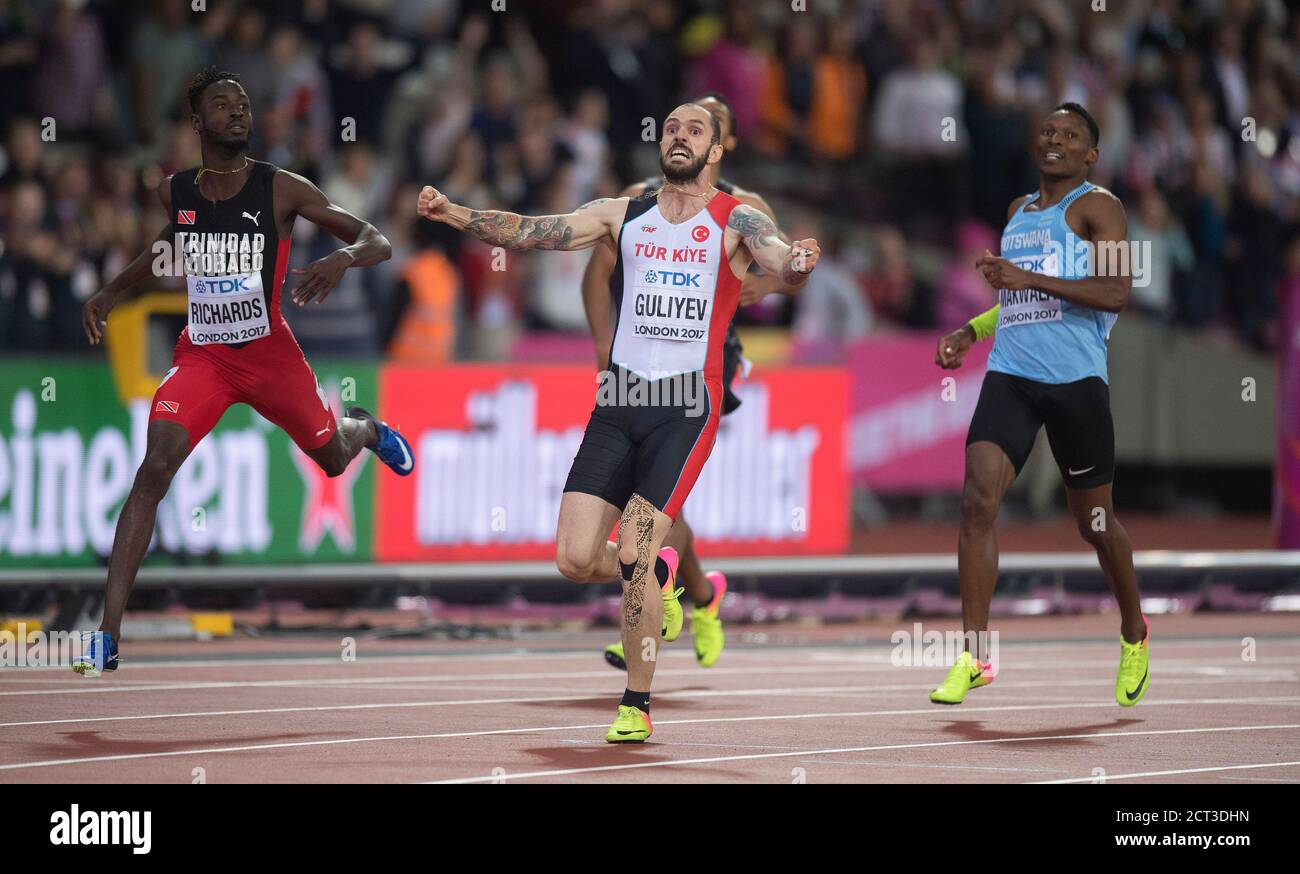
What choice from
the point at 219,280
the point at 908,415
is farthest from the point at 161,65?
the point at 219,280

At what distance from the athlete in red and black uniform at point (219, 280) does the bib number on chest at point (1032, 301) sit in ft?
9.65

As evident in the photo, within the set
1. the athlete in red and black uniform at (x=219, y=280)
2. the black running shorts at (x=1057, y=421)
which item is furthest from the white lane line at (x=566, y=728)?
the athlete in red and black uniform at (x=219, y=280)

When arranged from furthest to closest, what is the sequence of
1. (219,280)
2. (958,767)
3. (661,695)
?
1. (661,695)
2. (219,280)
3. (958,767)

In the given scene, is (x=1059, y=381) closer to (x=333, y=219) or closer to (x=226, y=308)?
(x=333, y=219)

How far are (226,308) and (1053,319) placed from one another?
12.5ft

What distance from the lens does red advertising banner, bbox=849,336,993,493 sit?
19.7 metres

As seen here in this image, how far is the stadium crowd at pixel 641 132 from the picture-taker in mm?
16859

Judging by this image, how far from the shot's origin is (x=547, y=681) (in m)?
10.7

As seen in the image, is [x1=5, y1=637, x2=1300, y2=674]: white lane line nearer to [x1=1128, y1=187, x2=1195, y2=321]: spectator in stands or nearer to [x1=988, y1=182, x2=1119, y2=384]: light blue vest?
[x1=988, y1=182, x2=1119, y2=384]: light blue vest

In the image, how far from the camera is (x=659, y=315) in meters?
8.58

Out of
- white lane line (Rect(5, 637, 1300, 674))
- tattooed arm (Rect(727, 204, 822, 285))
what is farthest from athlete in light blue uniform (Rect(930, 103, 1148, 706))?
white lane line (Rect(5, 637, 1300, 674))

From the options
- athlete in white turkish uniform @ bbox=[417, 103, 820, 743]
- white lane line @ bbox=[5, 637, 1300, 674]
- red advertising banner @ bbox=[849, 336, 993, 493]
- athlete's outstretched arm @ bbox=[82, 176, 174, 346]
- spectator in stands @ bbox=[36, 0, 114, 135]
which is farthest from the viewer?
red advertising banner @ bbox=[849, 336, 993, 493]

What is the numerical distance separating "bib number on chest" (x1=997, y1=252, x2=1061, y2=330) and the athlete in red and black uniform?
2.94m

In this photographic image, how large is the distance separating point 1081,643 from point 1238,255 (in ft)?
38.4
